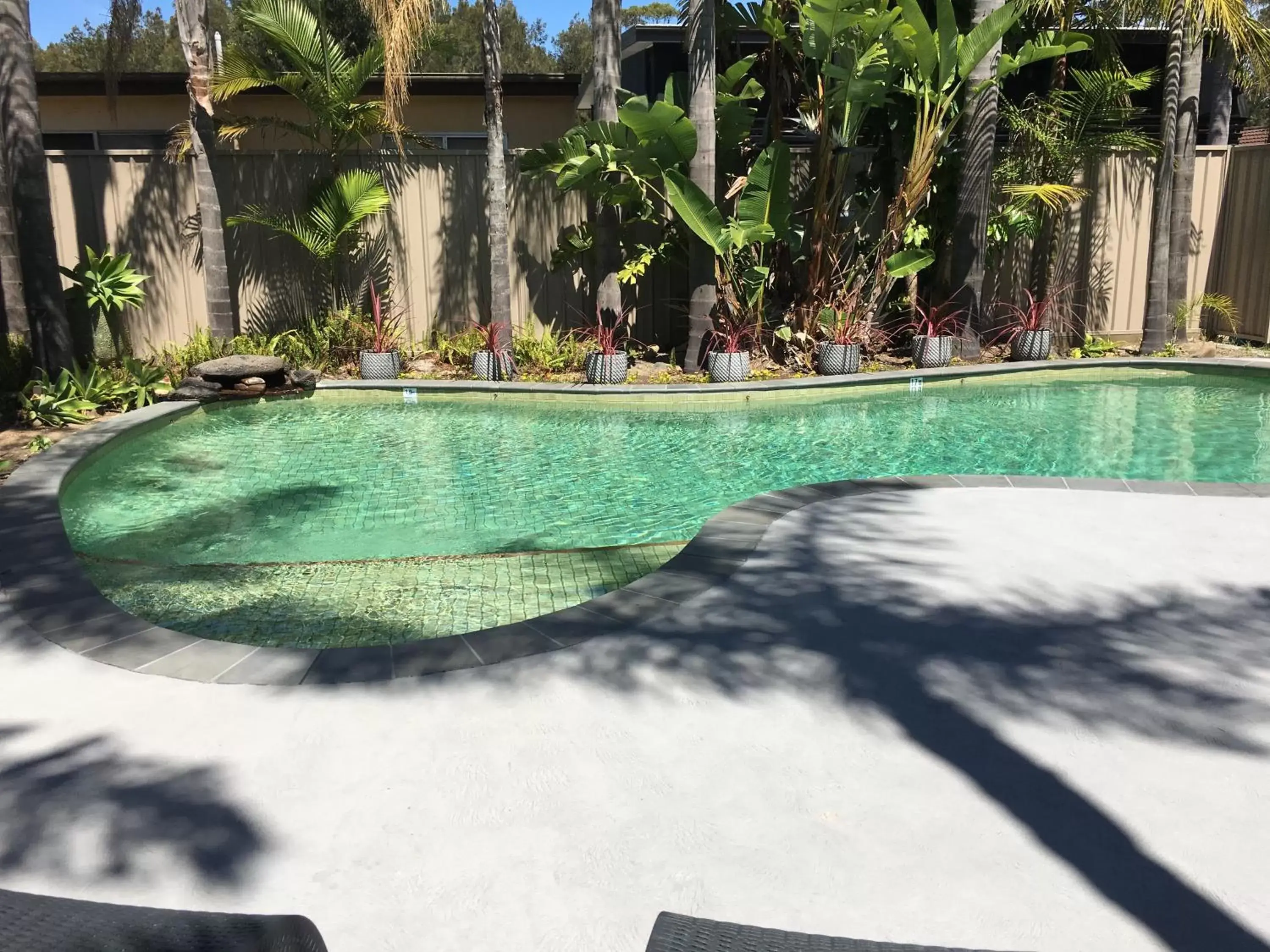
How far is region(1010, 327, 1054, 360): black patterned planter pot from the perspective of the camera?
11078 millimetres

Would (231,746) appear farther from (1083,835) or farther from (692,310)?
(692,310)

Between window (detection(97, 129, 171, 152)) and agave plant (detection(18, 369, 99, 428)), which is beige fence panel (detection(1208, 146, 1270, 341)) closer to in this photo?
agave plant (detection(18, 369, 99, 428))

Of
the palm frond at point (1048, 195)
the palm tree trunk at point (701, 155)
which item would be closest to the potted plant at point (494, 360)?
the palm tree trunk at point (701, 155)

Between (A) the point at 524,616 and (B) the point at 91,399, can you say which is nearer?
(A) the point at 524,616

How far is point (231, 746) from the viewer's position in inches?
114

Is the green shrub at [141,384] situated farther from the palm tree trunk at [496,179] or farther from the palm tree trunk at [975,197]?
the palm tree trunk at [975,197]

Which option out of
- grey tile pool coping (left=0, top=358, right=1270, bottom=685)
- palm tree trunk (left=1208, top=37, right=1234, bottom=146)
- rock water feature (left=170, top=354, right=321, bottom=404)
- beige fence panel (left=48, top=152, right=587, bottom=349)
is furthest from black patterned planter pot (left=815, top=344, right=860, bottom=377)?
palm tree trunk (left=1208, top=37, right=1234, bottom=146)

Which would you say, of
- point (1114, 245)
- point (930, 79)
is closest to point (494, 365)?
point (930, 79)

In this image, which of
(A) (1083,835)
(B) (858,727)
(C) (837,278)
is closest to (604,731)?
(B) (858,727)

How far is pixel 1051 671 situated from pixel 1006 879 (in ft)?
3.86

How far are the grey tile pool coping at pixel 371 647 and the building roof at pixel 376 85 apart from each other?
A: 32.7ft

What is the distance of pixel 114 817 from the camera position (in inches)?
99.7

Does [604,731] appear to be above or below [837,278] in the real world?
below

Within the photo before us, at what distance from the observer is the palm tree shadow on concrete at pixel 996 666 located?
8.23 ft
